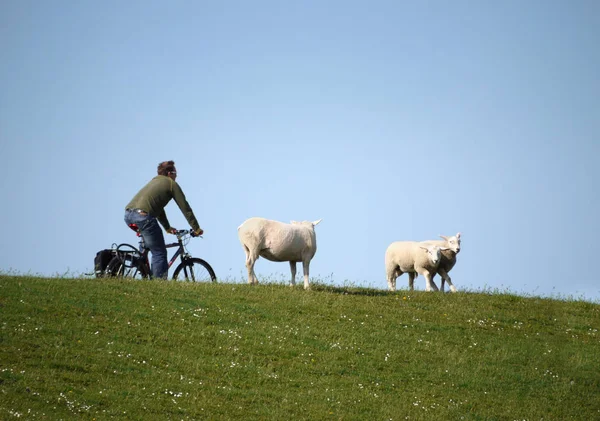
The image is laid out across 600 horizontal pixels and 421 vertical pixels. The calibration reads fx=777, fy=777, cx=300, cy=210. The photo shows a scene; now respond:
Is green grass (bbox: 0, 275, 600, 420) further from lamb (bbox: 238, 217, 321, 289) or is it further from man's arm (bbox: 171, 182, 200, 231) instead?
man's arm (bbox: 171, 182, 200, 231)

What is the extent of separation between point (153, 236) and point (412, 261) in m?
10.4

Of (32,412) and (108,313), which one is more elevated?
(108,313)

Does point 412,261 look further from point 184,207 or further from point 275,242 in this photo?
point 184,207

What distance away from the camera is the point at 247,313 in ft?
65.6

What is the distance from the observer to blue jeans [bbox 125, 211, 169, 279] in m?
21.4

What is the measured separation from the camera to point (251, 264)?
23.0 metres

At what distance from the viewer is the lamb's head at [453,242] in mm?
27125

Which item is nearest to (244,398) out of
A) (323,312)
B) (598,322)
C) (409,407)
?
(409,407)

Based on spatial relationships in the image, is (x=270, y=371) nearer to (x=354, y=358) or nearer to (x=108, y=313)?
(x=354, y=358)

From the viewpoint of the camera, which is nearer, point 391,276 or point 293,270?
point 293,270

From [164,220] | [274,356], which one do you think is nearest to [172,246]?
[164,220]

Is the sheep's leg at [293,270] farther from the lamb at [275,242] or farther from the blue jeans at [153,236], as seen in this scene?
the blue jeans at [153,236]

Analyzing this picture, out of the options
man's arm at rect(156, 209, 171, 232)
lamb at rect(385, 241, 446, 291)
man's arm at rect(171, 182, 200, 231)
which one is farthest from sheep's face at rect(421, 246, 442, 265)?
man's arm at rect(156, 209, 171, 232)

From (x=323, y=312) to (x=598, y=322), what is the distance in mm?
8979
